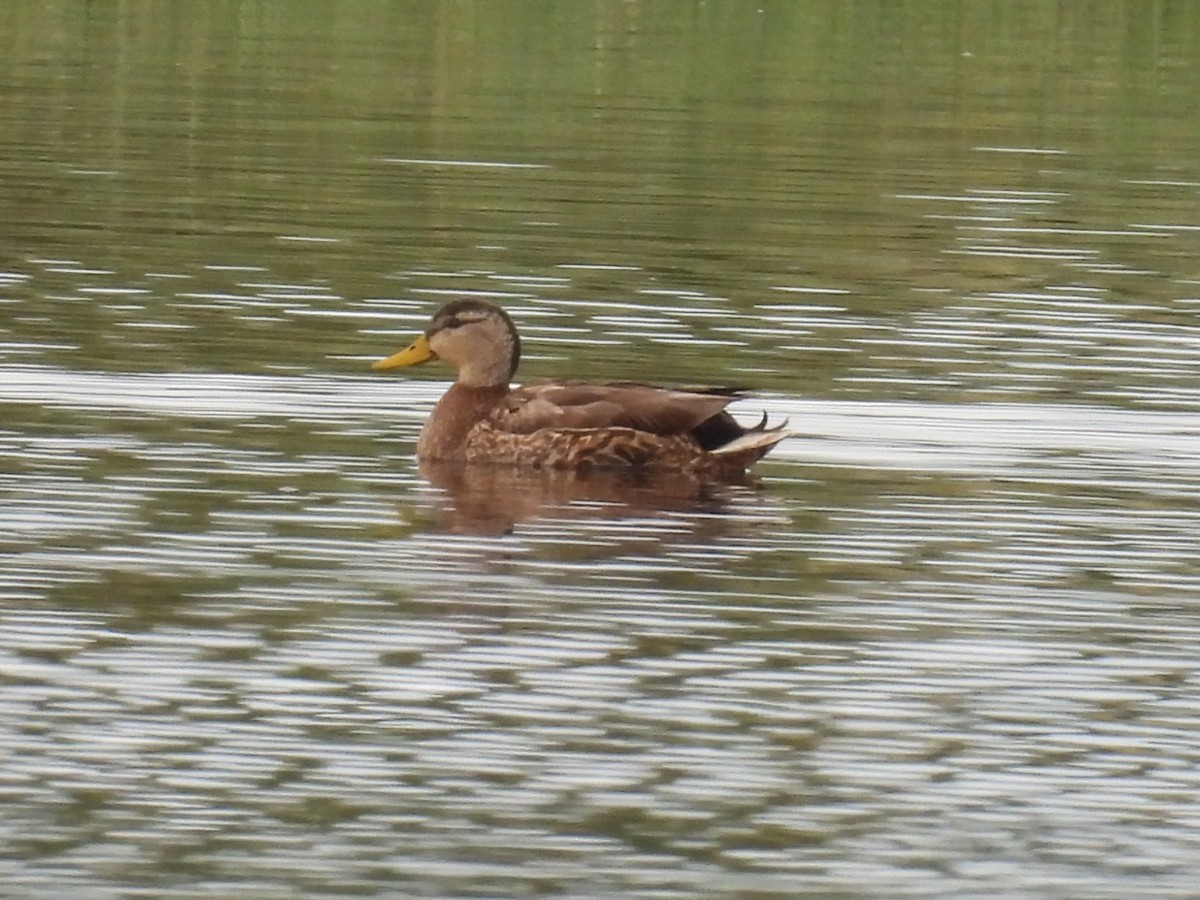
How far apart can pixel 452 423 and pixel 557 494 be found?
872 millimetres

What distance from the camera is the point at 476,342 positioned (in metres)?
15.0

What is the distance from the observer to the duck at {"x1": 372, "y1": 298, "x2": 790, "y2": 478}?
1423 cm

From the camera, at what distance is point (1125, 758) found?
31.1ft

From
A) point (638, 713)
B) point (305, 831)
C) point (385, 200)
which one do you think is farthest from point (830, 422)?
point (385, 200)

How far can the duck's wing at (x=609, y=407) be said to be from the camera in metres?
14.2

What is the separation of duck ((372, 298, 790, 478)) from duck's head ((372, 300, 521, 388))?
0.17m

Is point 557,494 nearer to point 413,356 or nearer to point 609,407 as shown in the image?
point 609,407

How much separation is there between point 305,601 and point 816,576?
193 centimetres

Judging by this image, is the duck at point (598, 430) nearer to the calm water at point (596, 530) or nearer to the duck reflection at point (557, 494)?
the duck reflection at point (557, 494)

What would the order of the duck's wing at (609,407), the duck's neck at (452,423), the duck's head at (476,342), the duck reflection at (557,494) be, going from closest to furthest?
the duck reflection at (557,494) → the duck's wing at (609,407) → the duck's neck at (452,423) → the duck's head at (476,342)

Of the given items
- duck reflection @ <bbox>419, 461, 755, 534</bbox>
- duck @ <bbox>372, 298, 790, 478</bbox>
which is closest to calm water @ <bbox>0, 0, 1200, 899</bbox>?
duck reflection @ <bbox>419, 461, 755, 534</bbox>

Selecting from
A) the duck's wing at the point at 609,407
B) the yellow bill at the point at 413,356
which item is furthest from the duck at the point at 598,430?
the yellow bill at the point at 413,356

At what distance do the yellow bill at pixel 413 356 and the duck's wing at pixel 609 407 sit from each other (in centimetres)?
86

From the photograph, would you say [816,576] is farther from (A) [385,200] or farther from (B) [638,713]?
(A) [385,200]
